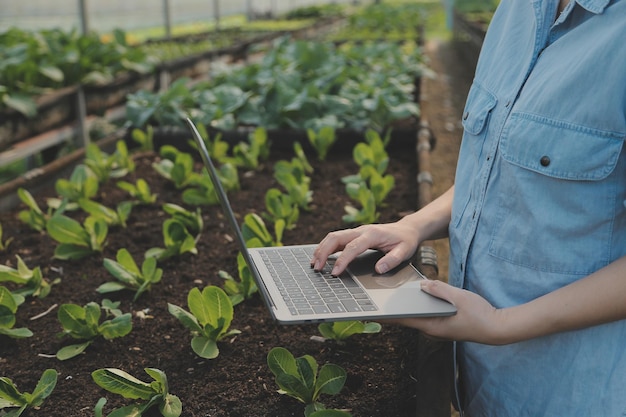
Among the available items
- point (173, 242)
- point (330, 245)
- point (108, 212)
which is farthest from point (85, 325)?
point (108, 212)

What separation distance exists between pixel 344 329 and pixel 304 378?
0.94 ft

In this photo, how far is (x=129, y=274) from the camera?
2014 millimetres

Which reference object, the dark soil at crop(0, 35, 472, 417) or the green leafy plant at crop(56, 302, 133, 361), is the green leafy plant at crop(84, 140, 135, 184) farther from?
the green leafy plant at crop(56, 302, 133, 361)

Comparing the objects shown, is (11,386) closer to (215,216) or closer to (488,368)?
(488,368)

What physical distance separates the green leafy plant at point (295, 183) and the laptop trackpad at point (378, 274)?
48.1 inches

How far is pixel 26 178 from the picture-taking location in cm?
297

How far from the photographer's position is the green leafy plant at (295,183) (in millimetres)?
2703

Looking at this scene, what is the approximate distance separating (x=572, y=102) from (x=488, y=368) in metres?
0.53

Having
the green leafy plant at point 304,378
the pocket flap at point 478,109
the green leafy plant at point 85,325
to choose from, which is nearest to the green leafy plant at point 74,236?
the green leafy plant at point 85,325

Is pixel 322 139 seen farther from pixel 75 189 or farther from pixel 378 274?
pixel 378 274

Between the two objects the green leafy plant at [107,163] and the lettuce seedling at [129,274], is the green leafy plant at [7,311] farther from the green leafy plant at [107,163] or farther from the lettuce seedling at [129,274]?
the green leafy plant at [107,163]

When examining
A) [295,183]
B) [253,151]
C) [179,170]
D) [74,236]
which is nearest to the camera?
[74,236]

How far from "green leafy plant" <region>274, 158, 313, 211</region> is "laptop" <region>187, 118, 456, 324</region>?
3.75ft

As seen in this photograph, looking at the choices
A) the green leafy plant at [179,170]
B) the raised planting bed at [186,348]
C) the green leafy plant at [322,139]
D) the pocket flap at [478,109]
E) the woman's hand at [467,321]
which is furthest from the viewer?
the green leafy plant at [322,139]
